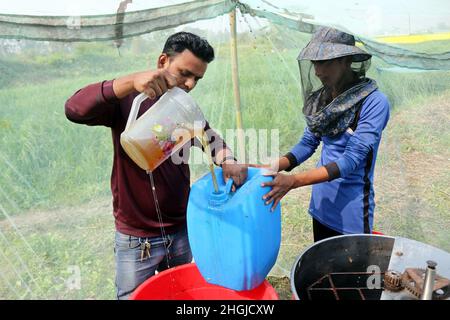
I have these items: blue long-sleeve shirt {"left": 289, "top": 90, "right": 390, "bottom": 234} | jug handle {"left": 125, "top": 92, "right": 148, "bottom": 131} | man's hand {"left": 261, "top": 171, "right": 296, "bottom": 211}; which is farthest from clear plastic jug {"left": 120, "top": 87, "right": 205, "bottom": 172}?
blue long-sleeve shirt {"left": 289, "top": 90, "right": 390, "bottom": 234}

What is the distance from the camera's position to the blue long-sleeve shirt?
54.9 inches

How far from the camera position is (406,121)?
16.3 ft

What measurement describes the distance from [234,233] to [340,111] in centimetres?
76

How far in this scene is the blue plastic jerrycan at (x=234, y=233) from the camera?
3.39 ft

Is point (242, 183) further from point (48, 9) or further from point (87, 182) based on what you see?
point (87, 182)

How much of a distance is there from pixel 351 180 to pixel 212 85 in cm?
200

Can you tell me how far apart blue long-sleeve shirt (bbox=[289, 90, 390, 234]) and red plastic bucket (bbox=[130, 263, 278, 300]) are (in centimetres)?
56

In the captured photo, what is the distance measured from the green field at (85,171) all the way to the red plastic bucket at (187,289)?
139 centimetres

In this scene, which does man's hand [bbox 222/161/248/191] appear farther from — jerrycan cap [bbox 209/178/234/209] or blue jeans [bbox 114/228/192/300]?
blue jeans [bbox 114/228/192/300]

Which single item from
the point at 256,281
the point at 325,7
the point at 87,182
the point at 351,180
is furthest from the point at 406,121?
the point at 256,281

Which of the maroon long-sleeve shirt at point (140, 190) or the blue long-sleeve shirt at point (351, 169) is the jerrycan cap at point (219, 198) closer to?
the maroon long-sleeve shirt at point (140, 190)

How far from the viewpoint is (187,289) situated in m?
1.27

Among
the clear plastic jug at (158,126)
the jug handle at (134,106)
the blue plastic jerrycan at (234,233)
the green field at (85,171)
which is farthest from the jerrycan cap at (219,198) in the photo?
the green field at (85,171)

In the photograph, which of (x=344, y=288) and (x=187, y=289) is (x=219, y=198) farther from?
(x=344, y=288)
